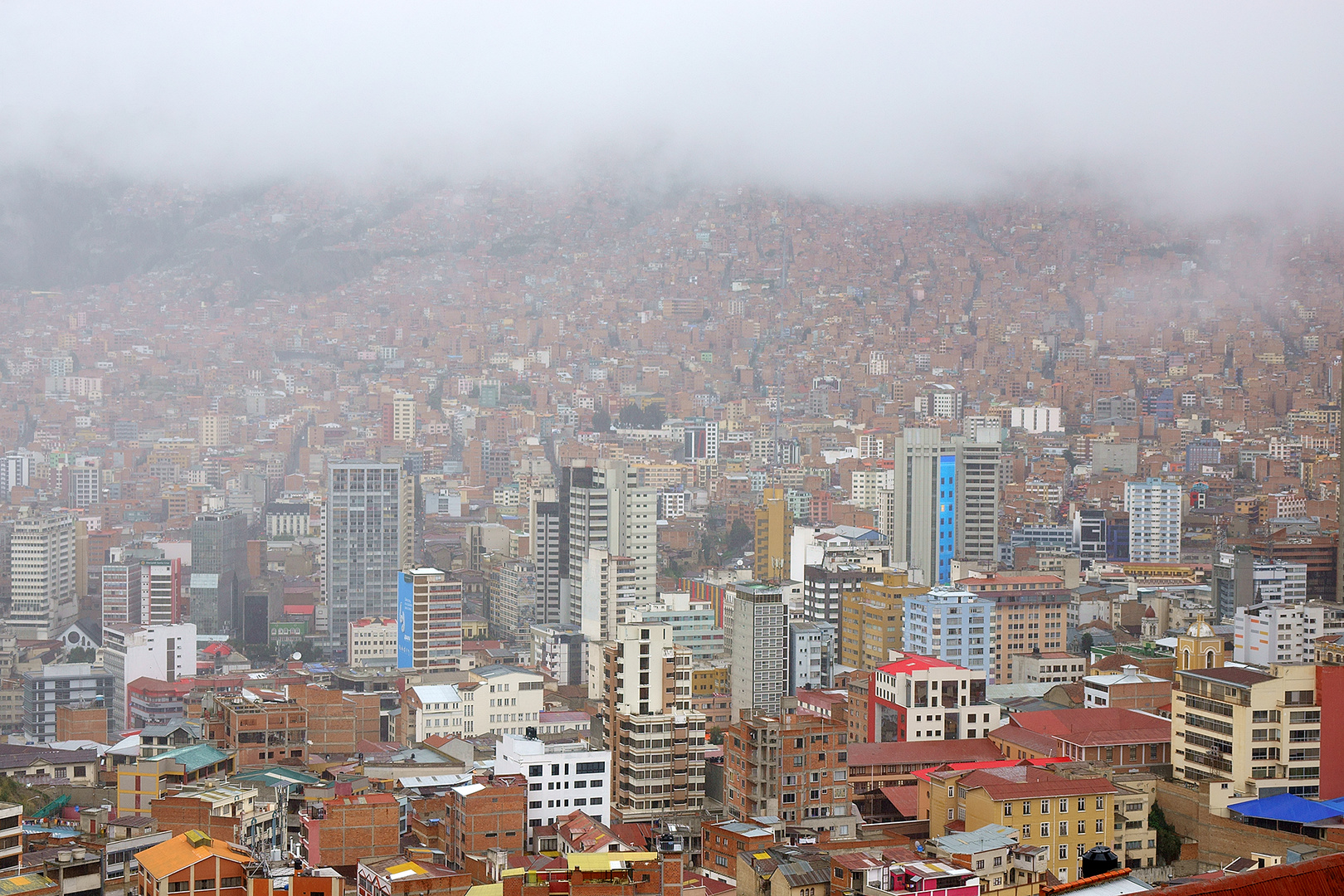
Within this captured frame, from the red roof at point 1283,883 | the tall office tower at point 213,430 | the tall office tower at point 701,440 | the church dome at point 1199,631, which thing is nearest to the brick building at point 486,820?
the church dome at point 1199,631

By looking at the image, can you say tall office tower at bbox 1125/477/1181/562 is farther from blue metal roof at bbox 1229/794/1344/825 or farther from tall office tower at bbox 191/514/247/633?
blue metal roof at bbox 1229/794/1344/825

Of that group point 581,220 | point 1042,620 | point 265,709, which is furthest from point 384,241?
→ point 265,709

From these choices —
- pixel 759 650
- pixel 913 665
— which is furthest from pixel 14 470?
pixel 913 665

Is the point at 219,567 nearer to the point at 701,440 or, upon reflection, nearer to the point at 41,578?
the point at 41,578

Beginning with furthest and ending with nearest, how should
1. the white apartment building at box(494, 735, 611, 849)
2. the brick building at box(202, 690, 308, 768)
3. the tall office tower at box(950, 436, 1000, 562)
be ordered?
the tall office tower at box(950, 436, 1000, 562) < the brick building at box(202, 690, 308, 768) < the white apartment building at box(494, 735, 611, 849)

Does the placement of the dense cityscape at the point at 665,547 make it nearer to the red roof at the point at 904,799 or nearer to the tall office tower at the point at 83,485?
the red roof at the point at 904,799

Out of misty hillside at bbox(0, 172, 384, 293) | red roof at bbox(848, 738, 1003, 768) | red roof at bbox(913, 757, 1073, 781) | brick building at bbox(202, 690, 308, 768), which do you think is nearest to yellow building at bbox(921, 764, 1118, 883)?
red roof at bbox(913, 757, 1073, 781)
